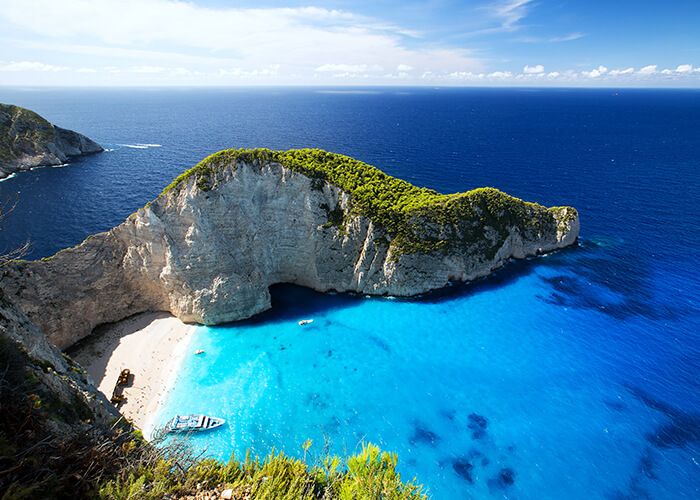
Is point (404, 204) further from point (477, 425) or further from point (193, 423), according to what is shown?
point (193, 423)

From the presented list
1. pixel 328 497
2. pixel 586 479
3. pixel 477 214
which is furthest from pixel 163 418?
pixel 477 214

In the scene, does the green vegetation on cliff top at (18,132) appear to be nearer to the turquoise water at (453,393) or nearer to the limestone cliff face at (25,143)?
the limestone cliff face at (25,143)

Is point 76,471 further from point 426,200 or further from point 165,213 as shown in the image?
point 426,200

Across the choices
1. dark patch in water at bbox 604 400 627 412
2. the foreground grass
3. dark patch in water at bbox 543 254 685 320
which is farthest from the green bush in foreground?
dark patch in water at bbox 543 254 685 320

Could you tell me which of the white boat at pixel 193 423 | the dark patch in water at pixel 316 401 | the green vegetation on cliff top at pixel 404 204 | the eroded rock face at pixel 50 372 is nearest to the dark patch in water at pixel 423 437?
the dark patch in water at pixel 316 401

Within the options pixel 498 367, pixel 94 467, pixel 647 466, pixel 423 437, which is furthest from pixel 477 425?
pixel 94 467

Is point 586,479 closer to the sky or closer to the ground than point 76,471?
closer to the ground

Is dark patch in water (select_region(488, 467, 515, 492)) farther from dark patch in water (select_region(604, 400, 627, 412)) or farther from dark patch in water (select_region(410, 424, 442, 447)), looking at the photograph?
dark patch in water (select_region(604, 400, 627, 412))
